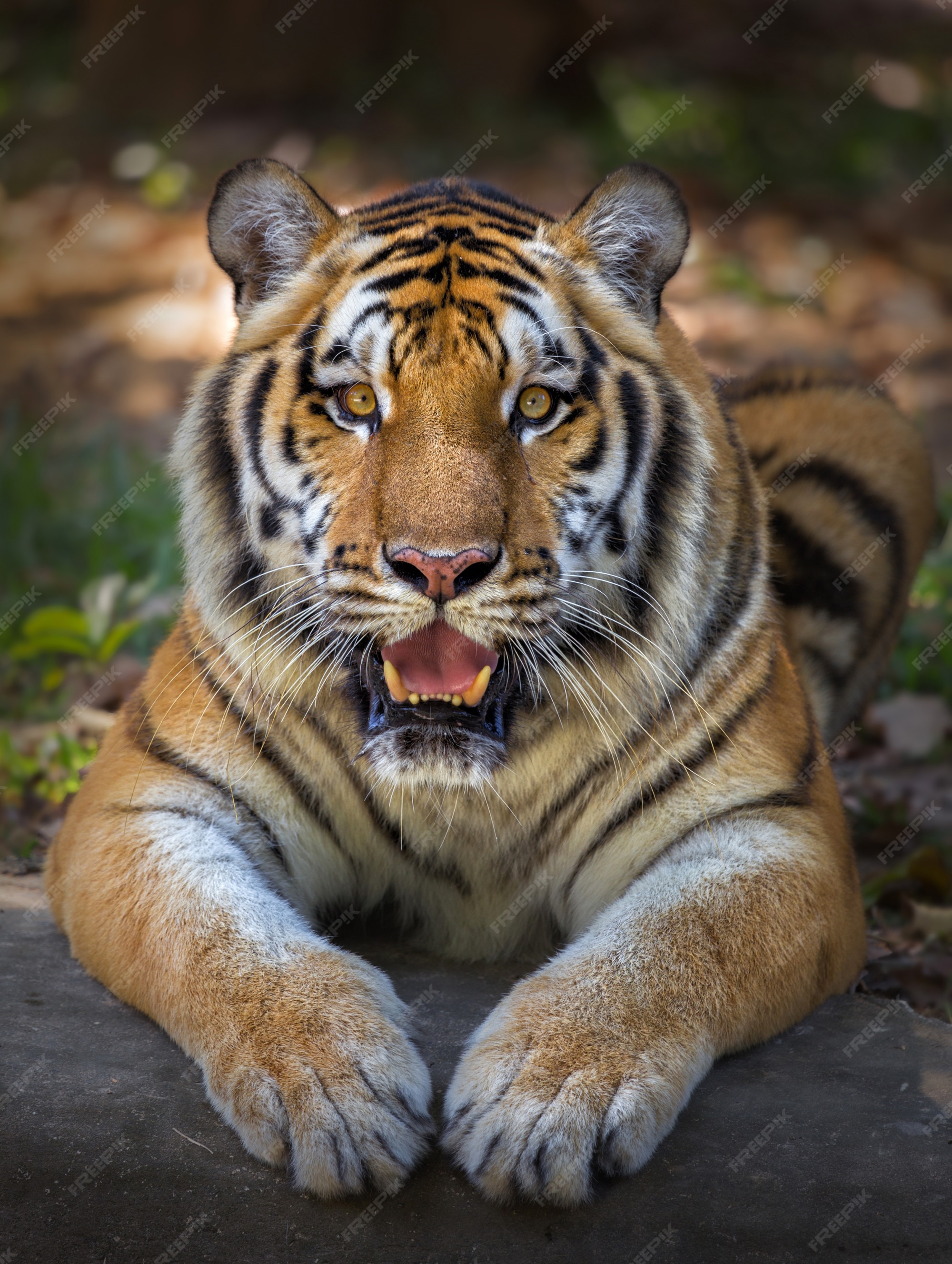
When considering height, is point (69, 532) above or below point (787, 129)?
below

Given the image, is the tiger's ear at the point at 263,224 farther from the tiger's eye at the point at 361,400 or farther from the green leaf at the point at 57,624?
the green leaf at the point at 57,624

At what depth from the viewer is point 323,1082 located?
1949mm

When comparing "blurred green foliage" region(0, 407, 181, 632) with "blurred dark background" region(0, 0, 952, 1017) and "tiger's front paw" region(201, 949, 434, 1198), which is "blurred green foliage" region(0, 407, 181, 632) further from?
"tiger's front paw" region(201, 949, 434, 1198)

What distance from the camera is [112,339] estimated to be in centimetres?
668

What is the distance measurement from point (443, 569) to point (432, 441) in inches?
9.9

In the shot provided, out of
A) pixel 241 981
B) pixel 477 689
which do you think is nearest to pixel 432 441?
pixel 477 689

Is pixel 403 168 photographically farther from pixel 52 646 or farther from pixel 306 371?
pixel 306 371

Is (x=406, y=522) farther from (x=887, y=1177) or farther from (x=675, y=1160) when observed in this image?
(x=887, y=1177)

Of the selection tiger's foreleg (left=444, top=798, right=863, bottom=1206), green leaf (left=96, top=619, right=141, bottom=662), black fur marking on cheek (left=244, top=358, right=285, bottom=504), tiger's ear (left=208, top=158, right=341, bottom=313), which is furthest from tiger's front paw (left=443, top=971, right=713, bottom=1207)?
green leaf (left=96, top=619, right=141, bottom=662)

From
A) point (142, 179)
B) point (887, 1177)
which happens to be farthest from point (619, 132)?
point (887, 1177)

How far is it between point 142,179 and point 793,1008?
720 cm

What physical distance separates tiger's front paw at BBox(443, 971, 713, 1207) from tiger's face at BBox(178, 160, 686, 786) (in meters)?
0.43

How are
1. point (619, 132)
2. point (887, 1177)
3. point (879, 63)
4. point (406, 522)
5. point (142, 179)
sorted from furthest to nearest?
1. point (879, 63)
2. point (619, 132)
3. point (142, 179)
4. point (406, 522)
5. point (887, 1177)

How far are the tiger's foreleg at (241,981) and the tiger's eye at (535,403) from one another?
92 centimetres
